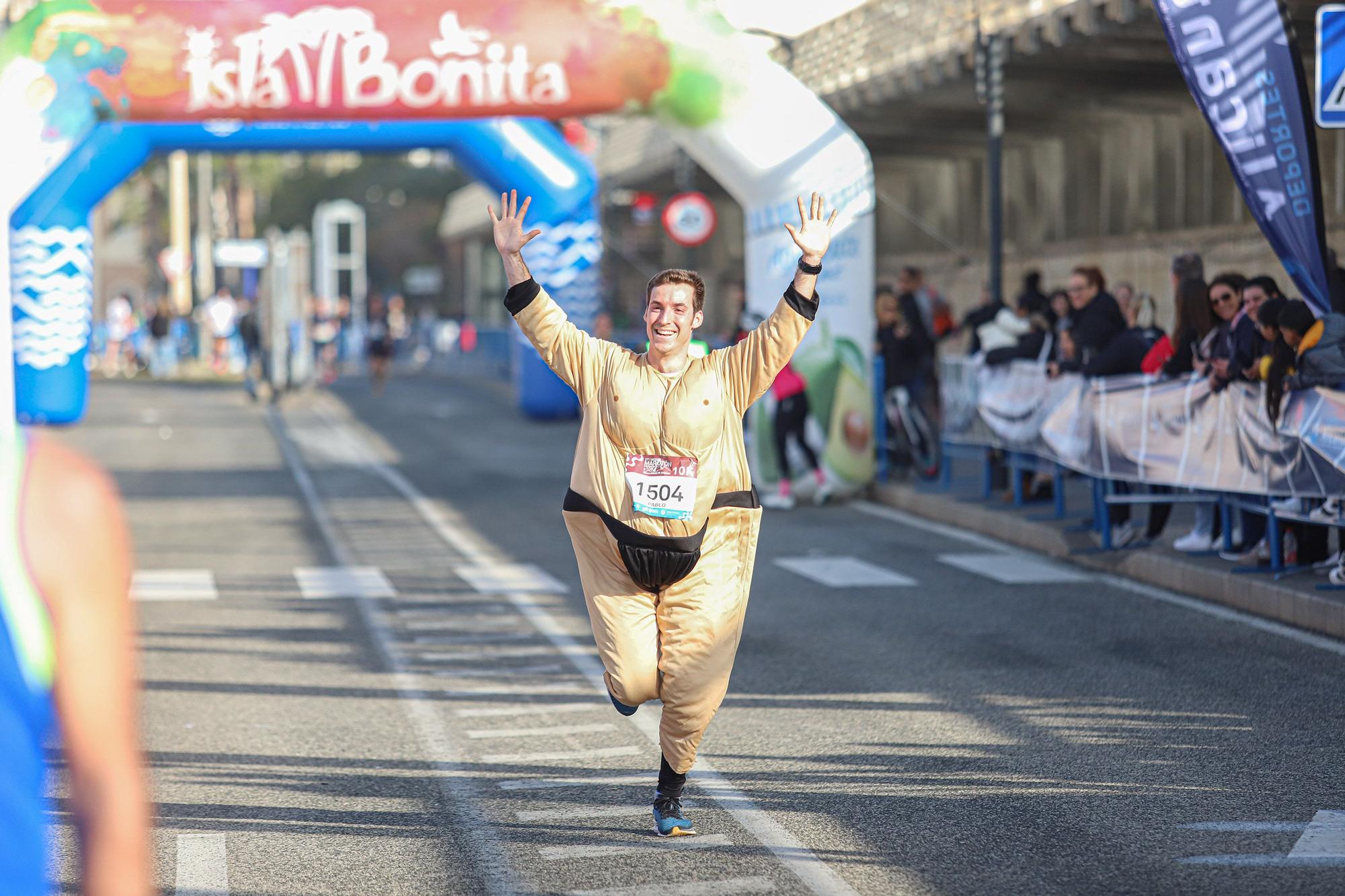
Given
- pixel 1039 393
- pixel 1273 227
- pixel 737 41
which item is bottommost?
pixel 1039 393

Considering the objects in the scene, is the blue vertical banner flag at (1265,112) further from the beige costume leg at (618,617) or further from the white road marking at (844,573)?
the beige costume leg at (618,617)

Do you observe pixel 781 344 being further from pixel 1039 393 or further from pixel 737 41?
pixel 737 41

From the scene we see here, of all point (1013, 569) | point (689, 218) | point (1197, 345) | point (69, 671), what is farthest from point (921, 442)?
point (69, 671)

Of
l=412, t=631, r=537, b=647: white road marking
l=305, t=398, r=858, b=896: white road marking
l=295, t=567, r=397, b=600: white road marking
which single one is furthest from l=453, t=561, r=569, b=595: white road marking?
l=412, t=631, r=537, b=647: white road marking

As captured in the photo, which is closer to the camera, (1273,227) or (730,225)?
(1273,227)

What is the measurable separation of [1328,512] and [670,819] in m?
5.46

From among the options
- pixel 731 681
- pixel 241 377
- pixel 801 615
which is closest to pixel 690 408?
pixel 731 681

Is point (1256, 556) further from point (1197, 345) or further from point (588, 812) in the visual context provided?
point (588, 812)

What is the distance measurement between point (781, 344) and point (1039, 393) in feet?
27.5

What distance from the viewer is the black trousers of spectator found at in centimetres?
1717

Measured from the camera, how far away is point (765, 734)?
25.2 feet

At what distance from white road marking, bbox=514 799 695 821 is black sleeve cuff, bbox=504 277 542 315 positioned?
5.56ft

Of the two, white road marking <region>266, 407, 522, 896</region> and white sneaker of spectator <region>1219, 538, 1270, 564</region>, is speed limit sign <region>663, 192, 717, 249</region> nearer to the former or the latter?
white road marking <region>266, 407, 522, 896</region>

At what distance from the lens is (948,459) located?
17.2 meters
